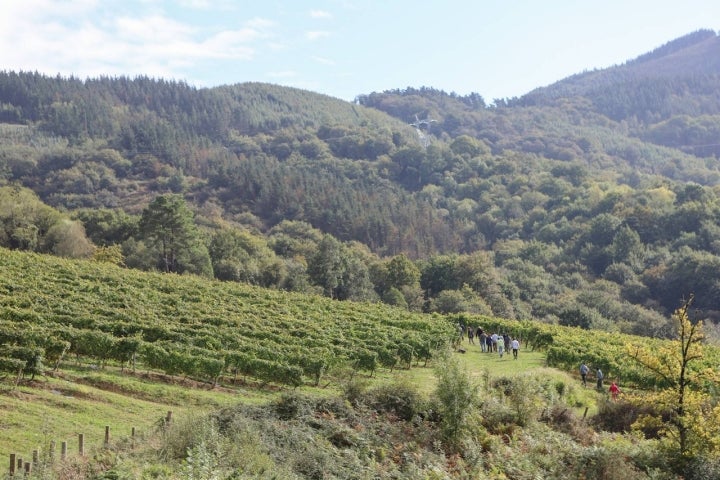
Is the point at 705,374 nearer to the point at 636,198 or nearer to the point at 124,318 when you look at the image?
the point at 124,318

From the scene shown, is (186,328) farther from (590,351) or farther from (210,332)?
(590,351)

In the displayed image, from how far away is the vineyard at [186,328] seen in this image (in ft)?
83.0

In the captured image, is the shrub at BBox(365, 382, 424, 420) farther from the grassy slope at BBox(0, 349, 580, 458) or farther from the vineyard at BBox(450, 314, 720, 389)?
the vineyard at BBox(450, 314, 720, 389)

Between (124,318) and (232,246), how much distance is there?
43.3 metres

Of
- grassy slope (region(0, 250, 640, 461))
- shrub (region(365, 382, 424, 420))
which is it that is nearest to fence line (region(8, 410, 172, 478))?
grassy slope (region(0, 250, 640, 461))

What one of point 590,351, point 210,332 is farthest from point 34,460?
point 590,351

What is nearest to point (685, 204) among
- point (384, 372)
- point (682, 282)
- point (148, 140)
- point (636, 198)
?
point (636, 198)

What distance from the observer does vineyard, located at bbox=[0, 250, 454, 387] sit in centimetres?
2530

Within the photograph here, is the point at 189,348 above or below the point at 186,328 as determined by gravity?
below

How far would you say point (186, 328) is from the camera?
3017 cm

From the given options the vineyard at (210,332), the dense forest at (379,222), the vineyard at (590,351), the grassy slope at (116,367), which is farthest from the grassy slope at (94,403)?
the dense forest at (379,222)

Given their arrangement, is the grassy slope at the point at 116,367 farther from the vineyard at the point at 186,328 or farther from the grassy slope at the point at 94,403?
the vineyard at the point at 186,328

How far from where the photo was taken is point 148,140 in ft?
566

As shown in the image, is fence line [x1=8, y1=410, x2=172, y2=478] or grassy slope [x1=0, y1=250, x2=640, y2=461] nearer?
fence line [x1=8, y1=410, x2=172, y2=478]
